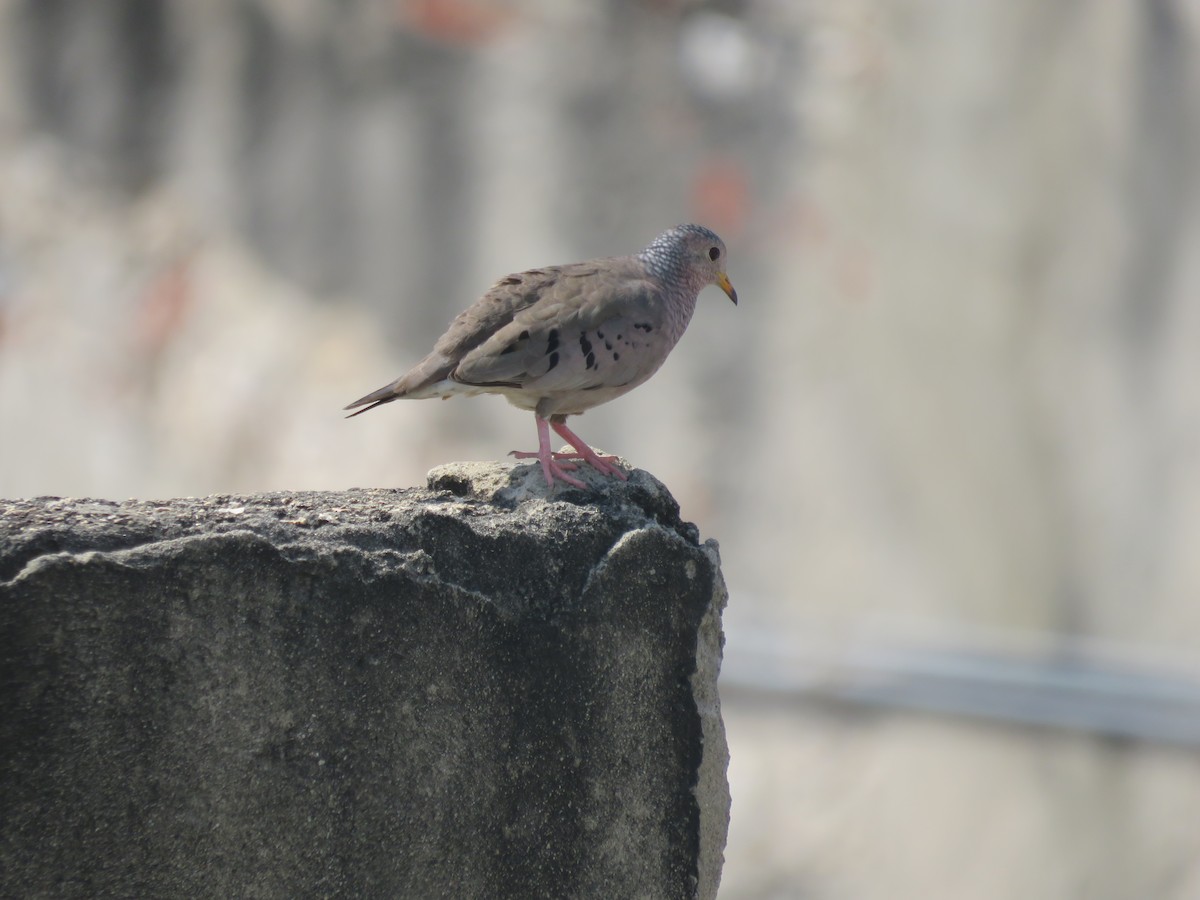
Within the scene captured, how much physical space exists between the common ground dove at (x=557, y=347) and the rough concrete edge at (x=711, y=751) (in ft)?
1.09

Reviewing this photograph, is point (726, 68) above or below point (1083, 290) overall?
above

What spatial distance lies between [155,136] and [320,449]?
69.2 inches

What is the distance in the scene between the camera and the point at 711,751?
8.36 feet

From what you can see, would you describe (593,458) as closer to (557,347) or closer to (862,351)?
(557,347)

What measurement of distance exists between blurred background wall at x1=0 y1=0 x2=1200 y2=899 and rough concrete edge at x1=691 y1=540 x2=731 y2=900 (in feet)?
11.8

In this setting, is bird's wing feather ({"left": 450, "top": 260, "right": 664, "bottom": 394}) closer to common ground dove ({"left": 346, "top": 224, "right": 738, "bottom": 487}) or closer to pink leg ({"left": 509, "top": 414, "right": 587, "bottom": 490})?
common ground dove ({"left": 346, "top": 224, "right": 738, "bottom": 487})

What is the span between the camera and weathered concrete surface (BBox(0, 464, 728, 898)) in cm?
205

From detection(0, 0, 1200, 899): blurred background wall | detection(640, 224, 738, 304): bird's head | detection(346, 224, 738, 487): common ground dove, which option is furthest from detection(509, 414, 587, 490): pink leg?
detection(0, 0, 1200, 899): blurred background wall

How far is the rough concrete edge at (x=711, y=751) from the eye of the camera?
2531 mm

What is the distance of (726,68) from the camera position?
248 inches

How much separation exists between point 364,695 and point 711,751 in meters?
0.64

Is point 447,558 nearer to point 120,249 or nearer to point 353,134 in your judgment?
point 353,134

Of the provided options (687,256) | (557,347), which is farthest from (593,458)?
(687,256)

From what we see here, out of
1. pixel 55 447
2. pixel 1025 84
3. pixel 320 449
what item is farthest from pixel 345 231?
pixel 1025 84
